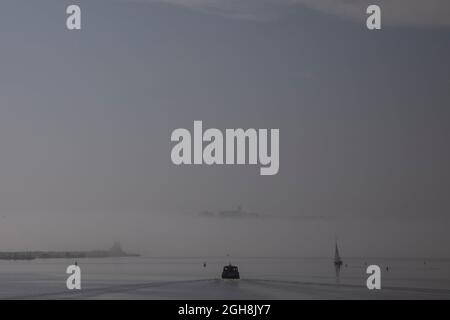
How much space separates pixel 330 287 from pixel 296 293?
22.7 feet

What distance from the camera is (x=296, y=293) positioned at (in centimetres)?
3669

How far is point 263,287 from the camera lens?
42.7m

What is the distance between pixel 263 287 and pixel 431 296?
416 inches
